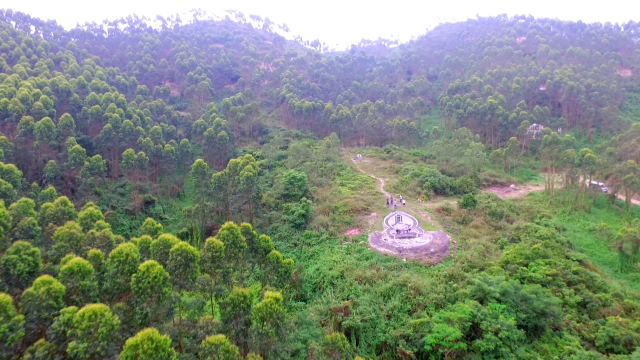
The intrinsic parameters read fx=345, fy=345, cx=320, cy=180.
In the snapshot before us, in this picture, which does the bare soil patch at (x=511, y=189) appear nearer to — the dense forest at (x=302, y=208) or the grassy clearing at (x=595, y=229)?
the dense forest at (x=302, y=208)

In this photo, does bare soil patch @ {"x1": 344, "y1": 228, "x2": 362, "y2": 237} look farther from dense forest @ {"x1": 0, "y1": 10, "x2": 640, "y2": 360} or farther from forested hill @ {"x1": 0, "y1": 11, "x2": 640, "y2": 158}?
forested hill @ {"x1": 0, "y1": 11, "x2": 640, "y2": 158}

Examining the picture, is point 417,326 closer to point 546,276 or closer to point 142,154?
point 546,276

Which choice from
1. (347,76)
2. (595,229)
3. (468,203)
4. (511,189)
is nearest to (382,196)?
(468,203)

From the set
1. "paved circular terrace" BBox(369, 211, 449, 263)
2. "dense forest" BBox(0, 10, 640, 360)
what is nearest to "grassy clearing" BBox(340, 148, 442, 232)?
"dense forest" BBox(0, 10, 640, 360)

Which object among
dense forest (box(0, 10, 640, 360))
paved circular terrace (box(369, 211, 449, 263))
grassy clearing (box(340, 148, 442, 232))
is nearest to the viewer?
dense forest (box(0, 10, 640, 360))

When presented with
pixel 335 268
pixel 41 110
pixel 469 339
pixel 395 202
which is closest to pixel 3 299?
pixel 335 268

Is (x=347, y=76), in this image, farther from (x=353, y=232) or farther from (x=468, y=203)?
(x=353, y=232)
